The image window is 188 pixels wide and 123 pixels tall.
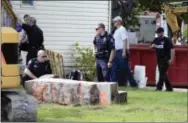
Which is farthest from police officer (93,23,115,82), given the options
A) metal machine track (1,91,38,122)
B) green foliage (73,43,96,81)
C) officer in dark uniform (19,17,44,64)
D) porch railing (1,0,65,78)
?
metal machine track (1,91,38,122)

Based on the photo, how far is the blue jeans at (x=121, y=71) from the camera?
47.1 ft

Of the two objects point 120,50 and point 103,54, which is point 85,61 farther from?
point 103,54

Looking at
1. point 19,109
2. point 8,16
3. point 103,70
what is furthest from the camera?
point 8,16

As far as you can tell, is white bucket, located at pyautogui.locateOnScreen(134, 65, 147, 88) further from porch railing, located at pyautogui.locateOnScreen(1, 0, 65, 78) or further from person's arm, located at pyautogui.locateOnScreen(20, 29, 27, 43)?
person's arm, located at pyautogui.locateOnScreen(20, 29, 27, 43)

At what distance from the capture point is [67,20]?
1912 cm

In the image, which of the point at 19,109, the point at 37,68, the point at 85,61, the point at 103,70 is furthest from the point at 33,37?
the point at 19,109

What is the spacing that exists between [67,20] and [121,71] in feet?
15.9

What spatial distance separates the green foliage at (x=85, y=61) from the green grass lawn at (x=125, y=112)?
7.15 meters

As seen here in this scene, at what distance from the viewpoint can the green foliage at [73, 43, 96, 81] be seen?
18.5 m

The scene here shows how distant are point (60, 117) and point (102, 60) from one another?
475cm

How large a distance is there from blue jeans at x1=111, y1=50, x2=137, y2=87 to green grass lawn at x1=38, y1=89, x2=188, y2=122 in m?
2.99

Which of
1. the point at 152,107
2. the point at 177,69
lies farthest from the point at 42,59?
the point at 177,69

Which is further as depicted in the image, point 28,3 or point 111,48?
point 28,3

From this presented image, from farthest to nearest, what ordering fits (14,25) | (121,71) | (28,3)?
(28,3)
(14,25)
(121,71)
